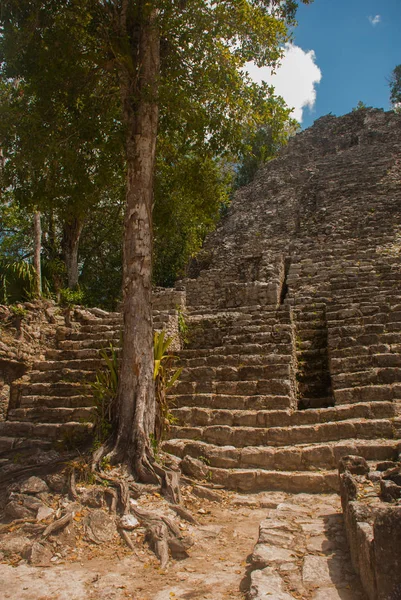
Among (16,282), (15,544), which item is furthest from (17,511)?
(16,282)

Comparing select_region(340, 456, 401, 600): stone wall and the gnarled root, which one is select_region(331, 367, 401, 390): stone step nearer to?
select_region(340, 456, 401, 600): stone wall

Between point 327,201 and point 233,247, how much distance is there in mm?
3793

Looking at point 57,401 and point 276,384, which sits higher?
point 276,384

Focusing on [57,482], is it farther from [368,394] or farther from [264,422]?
[368,394]

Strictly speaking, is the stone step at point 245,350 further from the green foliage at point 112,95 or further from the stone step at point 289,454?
the green foliage at point 112,95

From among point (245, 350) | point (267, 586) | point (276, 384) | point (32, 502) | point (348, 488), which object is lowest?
point (32, 502)

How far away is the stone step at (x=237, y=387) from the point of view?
6.13 m

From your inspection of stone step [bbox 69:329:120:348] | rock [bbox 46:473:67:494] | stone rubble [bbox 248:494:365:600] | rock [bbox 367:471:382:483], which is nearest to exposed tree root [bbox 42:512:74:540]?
rock [bbox 46:473:67:494]

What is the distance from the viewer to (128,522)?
3768 millimetres

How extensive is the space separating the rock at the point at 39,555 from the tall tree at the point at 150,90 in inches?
50.0

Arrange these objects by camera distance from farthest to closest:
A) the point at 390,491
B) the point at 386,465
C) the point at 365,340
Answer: the point at 365,340 < the point at 386,465 < the point at 390,491

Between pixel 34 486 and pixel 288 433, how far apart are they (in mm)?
2717

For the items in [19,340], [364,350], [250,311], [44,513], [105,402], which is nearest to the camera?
[44,513]

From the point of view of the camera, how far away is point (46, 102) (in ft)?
22.8
